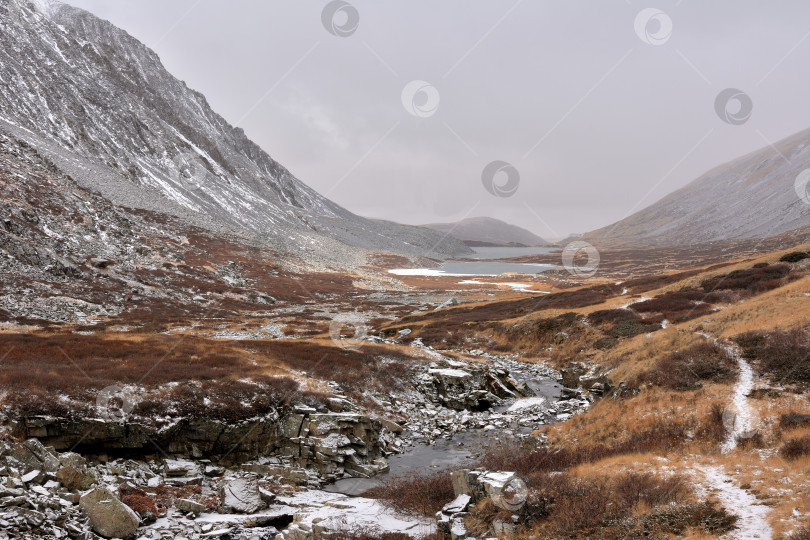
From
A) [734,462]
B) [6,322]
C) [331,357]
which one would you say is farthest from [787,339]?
[6,322]

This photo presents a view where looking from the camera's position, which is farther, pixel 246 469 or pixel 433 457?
pixel 433 457

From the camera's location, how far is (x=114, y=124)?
14412 centimetres

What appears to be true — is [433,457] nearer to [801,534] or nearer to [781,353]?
[801,534]

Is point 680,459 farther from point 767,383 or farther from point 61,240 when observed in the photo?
point 61,240

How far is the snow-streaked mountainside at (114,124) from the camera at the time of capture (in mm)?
118625

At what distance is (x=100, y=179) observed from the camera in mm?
115062

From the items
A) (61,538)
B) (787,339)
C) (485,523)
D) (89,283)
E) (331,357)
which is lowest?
(485,523)

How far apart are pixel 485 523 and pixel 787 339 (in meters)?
20.3

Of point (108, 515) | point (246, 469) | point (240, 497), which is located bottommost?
point (240, 497)

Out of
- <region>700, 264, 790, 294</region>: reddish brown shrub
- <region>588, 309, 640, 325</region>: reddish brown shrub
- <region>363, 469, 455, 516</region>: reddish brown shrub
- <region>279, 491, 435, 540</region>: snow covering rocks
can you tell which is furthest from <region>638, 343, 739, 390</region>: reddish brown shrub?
<region>700, 264, 790, 294</region>: reddish brown shrub

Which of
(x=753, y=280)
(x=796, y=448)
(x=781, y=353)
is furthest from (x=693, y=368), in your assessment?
(x=753, y=280)

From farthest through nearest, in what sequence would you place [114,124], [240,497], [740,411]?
[114,124] → [740,411] → [240,497]

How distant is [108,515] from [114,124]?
166m

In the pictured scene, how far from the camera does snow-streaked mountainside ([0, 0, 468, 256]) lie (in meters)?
119
